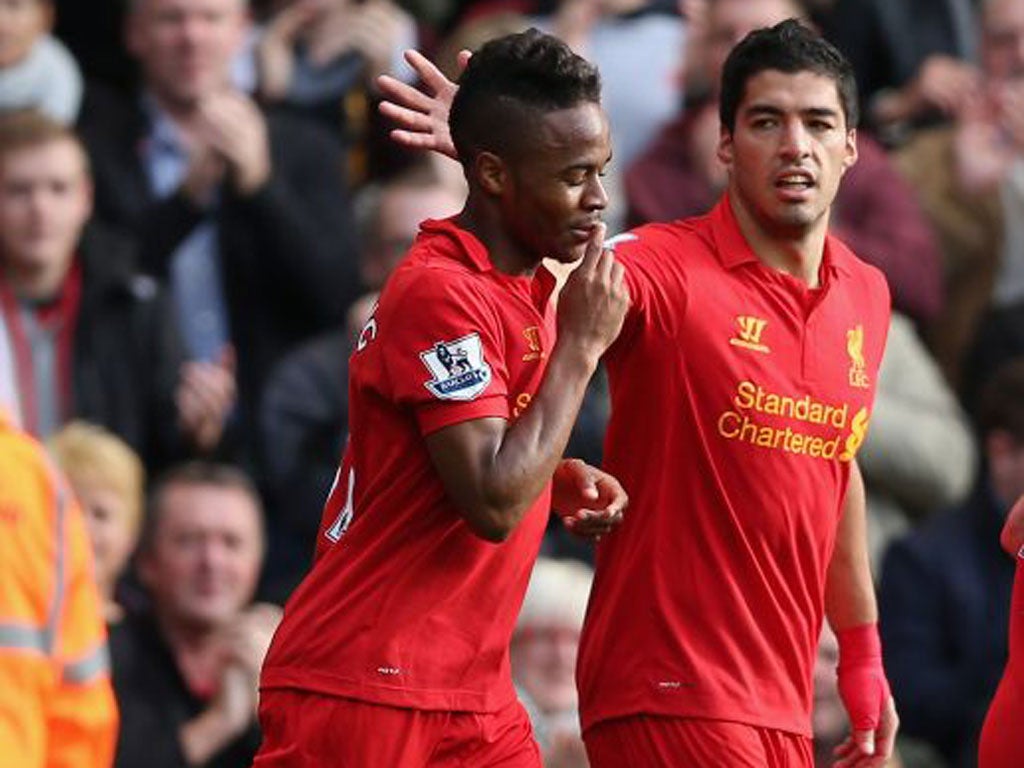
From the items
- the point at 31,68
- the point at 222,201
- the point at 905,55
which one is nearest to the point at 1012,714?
the point at 222,201

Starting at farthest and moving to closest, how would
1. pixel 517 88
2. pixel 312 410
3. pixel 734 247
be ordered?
1. pixel 312 410
2. pixel 734 247
3. pixel 517 88

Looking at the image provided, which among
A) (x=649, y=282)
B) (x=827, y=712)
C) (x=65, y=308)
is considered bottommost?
(x=827, y=712)

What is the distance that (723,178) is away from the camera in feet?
39.3

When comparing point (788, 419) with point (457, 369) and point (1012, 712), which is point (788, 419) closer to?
point (1012, 712)

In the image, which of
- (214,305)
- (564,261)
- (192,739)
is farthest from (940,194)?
(564,261)

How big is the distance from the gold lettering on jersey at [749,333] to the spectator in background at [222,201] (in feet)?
14.7

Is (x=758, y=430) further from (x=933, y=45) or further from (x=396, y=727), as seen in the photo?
(x=933, y=45)

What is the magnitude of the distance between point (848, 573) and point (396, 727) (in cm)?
139

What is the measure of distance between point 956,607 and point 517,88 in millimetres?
4615

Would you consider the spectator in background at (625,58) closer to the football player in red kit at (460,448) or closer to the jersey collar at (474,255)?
the jersey collar at (474,255)

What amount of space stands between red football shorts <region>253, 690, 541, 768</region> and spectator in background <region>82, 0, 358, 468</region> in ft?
15.7

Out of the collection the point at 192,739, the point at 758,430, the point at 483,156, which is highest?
the point at 483,156

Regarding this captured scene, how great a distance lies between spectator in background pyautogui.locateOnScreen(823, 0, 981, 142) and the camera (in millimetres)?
13375

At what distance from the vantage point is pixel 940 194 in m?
13.0
